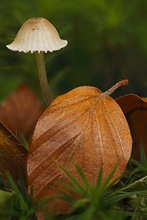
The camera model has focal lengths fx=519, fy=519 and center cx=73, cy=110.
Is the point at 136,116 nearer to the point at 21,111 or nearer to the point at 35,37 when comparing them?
the point at 35,37

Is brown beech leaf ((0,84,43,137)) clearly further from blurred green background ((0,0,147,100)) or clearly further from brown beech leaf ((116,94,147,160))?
brown beech leaf ((116,94,147,160))

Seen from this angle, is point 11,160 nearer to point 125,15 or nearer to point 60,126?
point 60,126

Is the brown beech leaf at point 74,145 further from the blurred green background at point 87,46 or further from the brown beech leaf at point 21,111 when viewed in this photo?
the blurred green background at point 87,46

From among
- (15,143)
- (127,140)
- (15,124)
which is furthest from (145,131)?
(15,124)

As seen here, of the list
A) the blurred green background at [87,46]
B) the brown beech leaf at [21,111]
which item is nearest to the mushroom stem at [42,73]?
the brown beech leaf at [21,111]

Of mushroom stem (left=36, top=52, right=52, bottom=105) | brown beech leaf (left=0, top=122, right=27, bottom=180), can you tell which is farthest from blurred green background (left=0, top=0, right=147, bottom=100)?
brown beech leaf (left=0, top=122, right=27, bottom=180)

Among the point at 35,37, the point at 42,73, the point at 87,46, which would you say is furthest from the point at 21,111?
the point at 35,37
